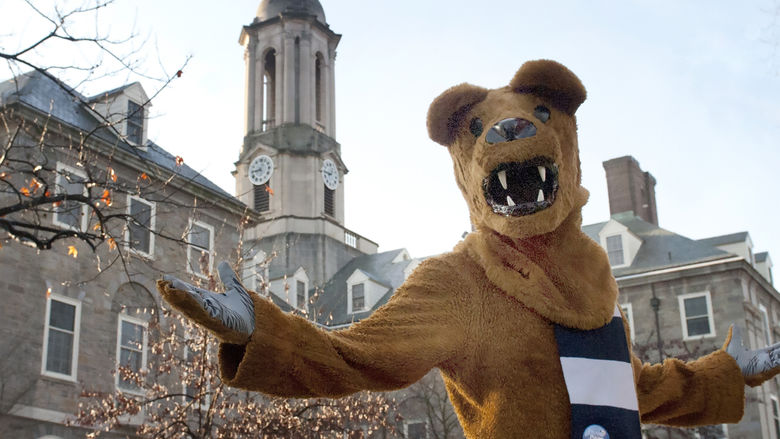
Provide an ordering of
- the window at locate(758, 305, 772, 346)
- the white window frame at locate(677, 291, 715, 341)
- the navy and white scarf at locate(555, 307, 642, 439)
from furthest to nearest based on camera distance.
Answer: the window at locate(758, 305, 772, 346)
the white window frame at locate(677, 291, 715, 341)
the navy and white scarf at locate(555, 307, 642, 439)

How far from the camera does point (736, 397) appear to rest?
4070mm

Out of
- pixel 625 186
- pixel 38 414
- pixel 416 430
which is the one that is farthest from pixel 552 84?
pixel 625 186

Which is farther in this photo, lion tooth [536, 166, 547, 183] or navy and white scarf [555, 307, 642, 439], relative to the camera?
lion tooth [536, 166, 547, 183]

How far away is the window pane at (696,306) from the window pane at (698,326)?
5.9 inches

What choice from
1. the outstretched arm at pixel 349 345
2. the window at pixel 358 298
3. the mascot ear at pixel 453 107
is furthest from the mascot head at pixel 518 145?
the window at pixel 358 298

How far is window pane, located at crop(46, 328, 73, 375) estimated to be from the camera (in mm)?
16844

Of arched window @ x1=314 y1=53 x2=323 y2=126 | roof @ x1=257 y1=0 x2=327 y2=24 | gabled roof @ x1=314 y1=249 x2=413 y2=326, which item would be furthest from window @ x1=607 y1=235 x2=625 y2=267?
roof @ x1=257 y1=0 x2=327 y2=24

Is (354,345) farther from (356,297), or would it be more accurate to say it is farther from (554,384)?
(356,297)

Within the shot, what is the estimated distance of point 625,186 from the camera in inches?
1182

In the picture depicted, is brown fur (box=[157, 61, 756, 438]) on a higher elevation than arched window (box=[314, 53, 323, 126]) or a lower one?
lower

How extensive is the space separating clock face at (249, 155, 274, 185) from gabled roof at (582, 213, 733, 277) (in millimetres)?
16029

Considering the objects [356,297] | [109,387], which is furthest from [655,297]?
[109,387]

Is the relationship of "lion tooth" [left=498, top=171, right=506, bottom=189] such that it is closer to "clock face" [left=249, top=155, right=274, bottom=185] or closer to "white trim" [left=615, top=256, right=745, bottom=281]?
"white trim" [left=615, top=256, right=745, bottom=281]

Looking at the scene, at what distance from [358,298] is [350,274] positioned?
356 cm
